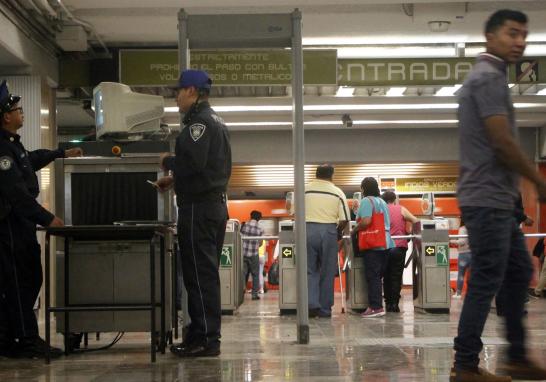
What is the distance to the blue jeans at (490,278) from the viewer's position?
4.04 metres

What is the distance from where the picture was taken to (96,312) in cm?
623

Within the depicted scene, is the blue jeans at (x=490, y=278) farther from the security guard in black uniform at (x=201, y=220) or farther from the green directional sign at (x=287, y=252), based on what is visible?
the green directional sign at (x=287, y=252)

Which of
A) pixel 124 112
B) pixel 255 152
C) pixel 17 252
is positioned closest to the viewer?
pixel 17 252

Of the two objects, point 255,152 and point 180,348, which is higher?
point 255,152

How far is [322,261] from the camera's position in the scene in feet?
33.6

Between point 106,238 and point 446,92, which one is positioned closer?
point 106,238

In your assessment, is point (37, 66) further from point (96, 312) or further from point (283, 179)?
point (283, 179)

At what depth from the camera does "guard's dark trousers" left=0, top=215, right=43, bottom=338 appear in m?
6.00

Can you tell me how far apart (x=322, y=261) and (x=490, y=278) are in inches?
245

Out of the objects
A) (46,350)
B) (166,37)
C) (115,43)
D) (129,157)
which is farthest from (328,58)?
(46,350)

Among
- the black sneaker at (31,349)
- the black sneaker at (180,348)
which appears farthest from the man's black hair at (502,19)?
the black sneaker at (31,349)

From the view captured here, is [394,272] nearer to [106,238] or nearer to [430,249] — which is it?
[430,249]

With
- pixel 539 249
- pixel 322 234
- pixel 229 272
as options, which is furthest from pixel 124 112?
pixel 539 249

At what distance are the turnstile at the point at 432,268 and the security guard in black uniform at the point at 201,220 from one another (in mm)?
5888
